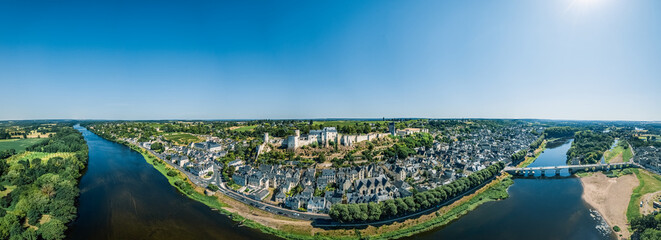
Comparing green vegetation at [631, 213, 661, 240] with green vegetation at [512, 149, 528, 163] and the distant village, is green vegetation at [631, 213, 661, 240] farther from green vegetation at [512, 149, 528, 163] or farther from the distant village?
green vegetation at [512, 149, 528, 163]

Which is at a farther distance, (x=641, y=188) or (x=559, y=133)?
(x=559, y=133)

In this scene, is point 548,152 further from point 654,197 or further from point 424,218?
point 424,218

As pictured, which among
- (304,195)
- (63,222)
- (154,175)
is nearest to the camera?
(63,222)

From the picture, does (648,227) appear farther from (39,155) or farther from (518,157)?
(39,155)

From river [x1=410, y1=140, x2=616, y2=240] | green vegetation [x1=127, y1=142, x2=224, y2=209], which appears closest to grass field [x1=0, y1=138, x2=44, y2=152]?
green vegetation [x1=127, y1=142, x2=224, y2=209]

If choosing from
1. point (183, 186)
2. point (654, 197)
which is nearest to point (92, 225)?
point (183, 186)

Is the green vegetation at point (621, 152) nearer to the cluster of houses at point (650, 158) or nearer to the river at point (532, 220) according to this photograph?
the cluster of houses at point (650, 158)

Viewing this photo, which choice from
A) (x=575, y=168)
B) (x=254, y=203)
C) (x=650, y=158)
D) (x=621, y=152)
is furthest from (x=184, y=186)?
(x=621, y=152)

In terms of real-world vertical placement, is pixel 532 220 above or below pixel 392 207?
below
